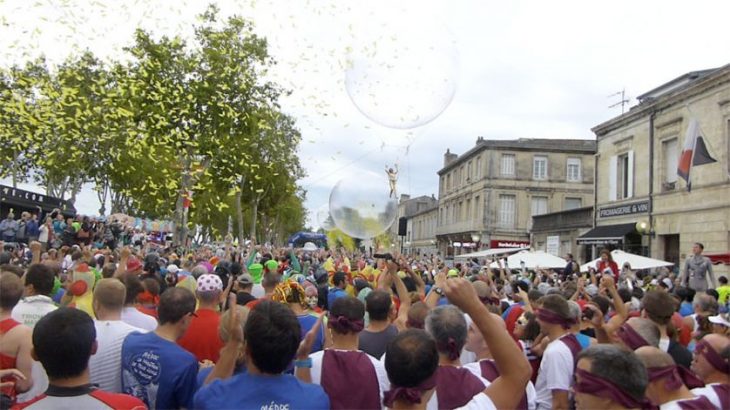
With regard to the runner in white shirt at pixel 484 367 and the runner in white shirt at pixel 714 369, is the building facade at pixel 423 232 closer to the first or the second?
the runner in white shirt at pixel 484 367

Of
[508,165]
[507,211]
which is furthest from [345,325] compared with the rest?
[507,211]

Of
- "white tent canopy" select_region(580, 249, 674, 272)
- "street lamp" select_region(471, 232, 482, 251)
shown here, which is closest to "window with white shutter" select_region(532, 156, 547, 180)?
"street lamp" select_region(471, 232, 482, 251)

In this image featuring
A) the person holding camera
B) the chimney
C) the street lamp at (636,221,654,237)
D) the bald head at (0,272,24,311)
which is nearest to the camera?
the bald head at (0,272,24,311)

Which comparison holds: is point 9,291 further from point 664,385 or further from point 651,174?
point 651,174

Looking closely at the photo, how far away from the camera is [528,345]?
5219mm

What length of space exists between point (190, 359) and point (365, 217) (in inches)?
345

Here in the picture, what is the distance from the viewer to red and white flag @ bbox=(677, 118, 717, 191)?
2081 centimetres

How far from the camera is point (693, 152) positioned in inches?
837

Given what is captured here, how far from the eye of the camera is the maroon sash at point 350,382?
383cm

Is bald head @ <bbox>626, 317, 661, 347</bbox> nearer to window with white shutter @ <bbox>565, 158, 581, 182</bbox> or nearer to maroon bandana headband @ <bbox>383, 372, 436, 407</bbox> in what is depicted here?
maroon bandana headband @ <bbox>383, 372, 436, 407</bbox>

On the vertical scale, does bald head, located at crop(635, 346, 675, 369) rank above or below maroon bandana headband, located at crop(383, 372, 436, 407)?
above

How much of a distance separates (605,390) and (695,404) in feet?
3.19

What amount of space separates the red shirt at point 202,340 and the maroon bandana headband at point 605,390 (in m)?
3.01

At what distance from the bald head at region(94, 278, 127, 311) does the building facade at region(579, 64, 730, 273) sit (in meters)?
19.0
